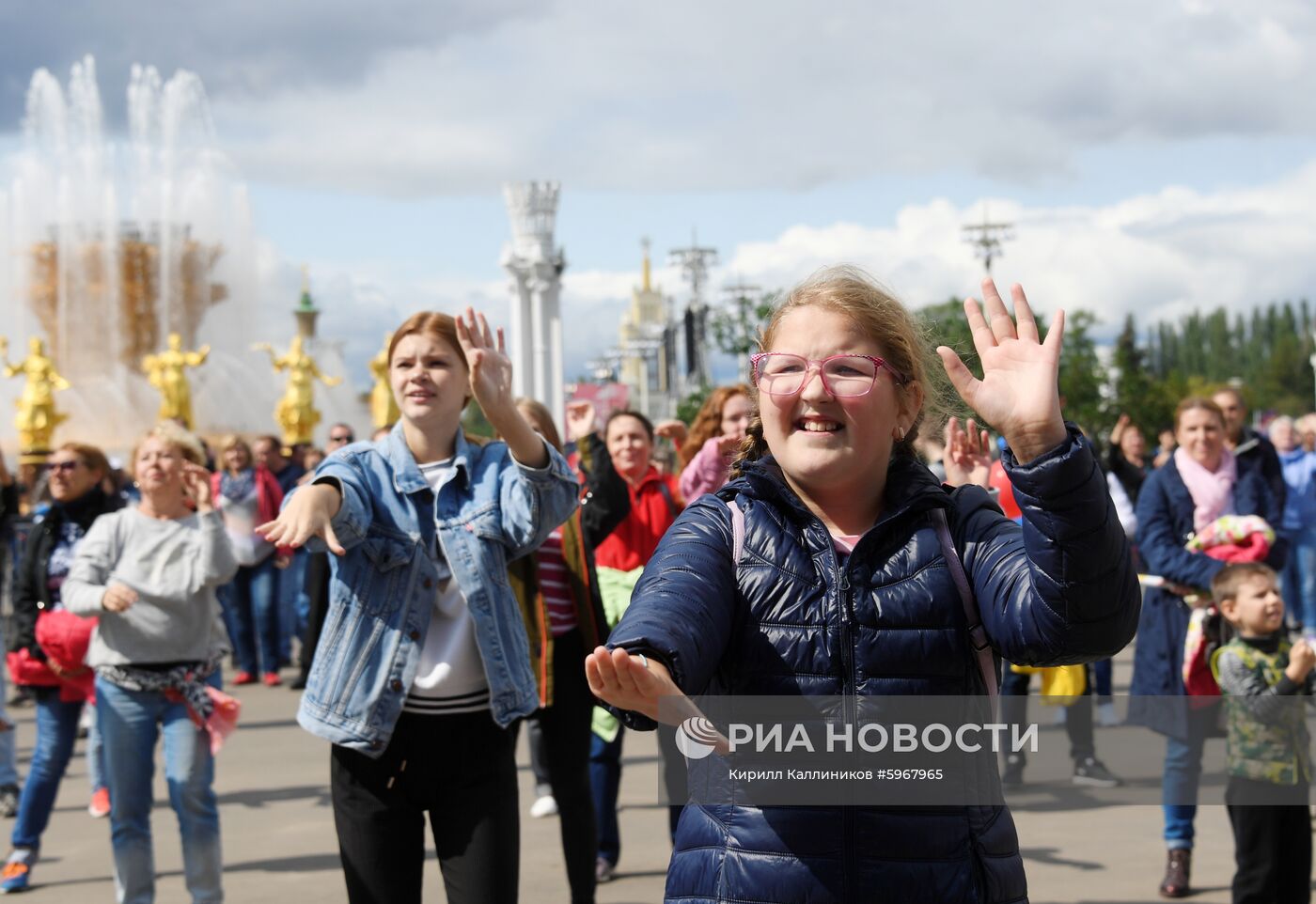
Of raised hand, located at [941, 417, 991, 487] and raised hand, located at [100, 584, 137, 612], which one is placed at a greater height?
raised hand, located at [941, 417, 991, 487]

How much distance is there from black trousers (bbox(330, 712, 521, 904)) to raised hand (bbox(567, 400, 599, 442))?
9.50ft

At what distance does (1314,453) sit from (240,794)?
9333 millimetres

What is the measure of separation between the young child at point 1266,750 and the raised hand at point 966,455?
Answer: 2.64 metres

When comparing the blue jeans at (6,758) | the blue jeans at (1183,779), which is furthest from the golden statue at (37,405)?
the blue jeans at (1183,779)

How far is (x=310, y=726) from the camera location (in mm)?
4066

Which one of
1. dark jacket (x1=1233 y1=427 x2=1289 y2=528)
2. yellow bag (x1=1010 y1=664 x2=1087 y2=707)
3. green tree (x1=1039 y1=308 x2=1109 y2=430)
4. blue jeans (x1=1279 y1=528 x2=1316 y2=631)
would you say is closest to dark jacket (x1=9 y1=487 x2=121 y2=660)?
yellow bag (x1=1010 y1=664 x2=1087 y2=707)

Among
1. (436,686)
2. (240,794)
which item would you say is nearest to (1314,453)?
(240,794)

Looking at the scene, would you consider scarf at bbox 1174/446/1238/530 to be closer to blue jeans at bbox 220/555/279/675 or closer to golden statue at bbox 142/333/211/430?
blue jeans at bbox 220/555/279/675

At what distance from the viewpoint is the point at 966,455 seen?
11.0 feet

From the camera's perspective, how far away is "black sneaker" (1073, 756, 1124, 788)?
8242 millimetres

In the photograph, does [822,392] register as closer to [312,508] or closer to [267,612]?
[312,508]

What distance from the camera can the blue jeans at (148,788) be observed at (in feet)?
18.3

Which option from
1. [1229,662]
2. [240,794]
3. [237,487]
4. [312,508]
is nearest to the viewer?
[312,508]

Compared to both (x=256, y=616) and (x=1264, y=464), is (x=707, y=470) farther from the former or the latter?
(x=256, y=616)
